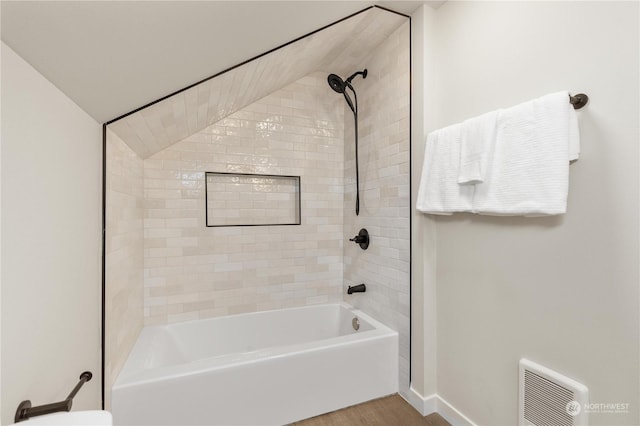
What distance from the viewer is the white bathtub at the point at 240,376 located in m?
1.44

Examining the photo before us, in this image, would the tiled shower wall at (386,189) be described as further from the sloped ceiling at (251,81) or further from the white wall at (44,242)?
the white wall at (44,242)

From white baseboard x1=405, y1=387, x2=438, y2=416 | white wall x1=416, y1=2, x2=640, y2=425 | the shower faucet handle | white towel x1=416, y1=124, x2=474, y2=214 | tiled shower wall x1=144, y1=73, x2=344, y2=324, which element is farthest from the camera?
the shower faucet handle

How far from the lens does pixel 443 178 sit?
5.19 ft

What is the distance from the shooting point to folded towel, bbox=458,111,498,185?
136cm

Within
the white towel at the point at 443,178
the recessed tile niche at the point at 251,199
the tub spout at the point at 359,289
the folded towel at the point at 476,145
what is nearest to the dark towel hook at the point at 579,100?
the folded towel at the point at 476,145

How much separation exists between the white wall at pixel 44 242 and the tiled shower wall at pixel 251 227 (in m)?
1.00

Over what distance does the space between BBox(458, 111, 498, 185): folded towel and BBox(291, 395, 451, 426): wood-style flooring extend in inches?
55.4

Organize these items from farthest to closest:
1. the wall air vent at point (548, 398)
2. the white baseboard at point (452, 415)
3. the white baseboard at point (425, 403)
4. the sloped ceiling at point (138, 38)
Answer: the white baseboard at point (425, 403)
the white baseboard at point (452, 415)
the wall air vent at point (548, 398)
the sloped ceiling at point (138, 38)

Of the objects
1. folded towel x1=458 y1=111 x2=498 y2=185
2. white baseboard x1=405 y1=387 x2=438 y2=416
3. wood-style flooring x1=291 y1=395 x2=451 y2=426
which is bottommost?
wood-style flooring x1=291 y1=395 x2=451 y2=426

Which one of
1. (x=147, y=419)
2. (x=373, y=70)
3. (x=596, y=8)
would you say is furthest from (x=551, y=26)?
(x=147, y=419)

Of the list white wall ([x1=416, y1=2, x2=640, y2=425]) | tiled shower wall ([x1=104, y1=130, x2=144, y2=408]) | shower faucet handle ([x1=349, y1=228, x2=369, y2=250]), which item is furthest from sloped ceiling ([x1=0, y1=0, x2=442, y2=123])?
shower faucet handle ([x1=349, y1=228, x2=369, y2=250])

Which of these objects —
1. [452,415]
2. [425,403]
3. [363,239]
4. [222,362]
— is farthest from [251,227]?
[452,415]

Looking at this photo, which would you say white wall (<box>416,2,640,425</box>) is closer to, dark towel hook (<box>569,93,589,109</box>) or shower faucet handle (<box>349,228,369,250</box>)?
dark towel hook (<box>569,93,589,109</box>)

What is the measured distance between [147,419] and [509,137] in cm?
214
